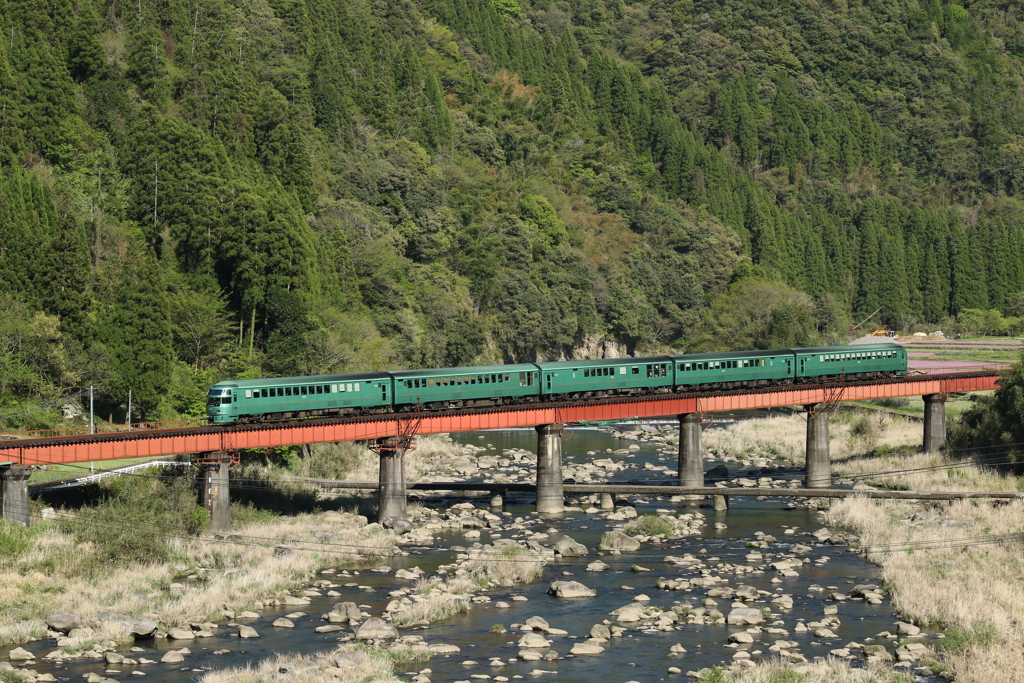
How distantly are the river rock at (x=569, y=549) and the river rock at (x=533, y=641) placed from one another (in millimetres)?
13858

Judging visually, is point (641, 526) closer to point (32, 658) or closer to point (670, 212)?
point (32, 658)

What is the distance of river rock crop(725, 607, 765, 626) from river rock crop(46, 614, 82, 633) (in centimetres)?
2449

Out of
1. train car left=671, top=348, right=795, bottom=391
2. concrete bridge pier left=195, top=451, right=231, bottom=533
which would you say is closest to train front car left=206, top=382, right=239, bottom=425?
concrete bridge pier left=195, top=451, right=231, bottom=533

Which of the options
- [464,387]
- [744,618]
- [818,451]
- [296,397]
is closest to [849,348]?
[818,451]

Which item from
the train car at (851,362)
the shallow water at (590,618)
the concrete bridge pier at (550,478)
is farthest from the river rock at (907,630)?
the train car at (851,362)

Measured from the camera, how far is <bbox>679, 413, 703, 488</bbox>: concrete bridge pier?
7606 cm

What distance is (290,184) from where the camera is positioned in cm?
12288

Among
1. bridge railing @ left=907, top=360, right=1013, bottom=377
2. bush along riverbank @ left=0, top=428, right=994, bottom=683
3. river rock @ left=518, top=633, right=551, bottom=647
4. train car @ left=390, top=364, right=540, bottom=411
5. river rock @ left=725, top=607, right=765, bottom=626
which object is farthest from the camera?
bridge railing @ left=907, top=360, right=1013, bottom=377

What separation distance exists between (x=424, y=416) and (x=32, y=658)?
28167 millimetres

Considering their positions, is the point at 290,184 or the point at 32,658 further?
the point at 290,184

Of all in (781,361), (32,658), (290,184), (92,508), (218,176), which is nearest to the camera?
(32,658)

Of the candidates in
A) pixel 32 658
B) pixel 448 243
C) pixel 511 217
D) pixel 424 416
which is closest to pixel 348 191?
pixel 448 243

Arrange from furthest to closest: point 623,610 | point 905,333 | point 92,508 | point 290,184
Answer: point 905,333 < point 290,184 < point 92,508 < point 623,610

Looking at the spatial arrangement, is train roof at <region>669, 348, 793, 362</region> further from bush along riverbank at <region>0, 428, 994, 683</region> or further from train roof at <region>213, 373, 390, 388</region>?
train roof at <region>213, 373, 390, 388</region>
